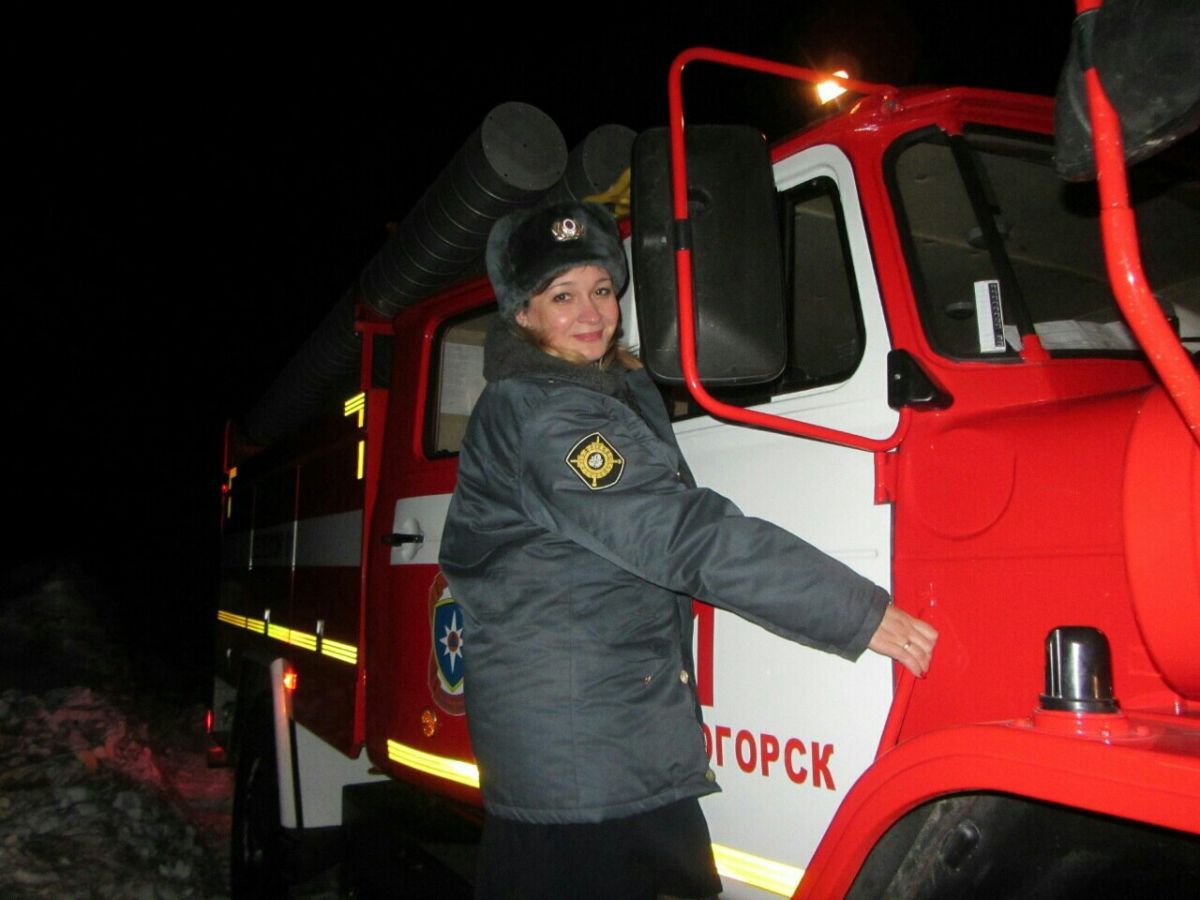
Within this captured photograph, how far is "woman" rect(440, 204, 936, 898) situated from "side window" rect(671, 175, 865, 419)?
1.07 feet

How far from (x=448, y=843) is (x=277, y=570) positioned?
6.66 ft

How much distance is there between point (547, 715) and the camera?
1669mm

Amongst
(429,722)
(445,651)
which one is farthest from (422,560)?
(429,722)

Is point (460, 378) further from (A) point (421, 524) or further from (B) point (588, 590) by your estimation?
(B) point (588, 590)

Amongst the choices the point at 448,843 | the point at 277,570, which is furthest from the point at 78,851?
the point at 448,843

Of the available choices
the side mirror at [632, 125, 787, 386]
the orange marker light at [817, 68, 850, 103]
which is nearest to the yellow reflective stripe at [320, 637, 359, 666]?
the side mirror at [632, 125, 787, 386]

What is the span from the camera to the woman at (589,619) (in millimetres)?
1537

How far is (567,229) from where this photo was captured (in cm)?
191

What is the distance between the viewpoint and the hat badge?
1.91 metres

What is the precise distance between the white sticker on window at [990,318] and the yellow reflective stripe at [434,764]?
151 cm

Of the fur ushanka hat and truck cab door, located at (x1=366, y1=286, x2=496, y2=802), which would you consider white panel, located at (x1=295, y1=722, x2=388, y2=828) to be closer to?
truck cab door, located at (x1=366, y1=286, x2=496, y2=802)

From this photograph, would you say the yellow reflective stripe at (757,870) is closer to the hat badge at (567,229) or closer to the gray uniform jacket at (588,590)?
the gray uniform jacket at (588,590)

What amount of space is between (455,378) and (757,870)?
1.73 meters

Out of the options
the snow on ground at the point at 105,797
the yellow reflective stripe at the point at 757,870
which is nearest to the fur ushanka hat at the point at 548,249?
the yellow reflective stripe at the point at 757,870
